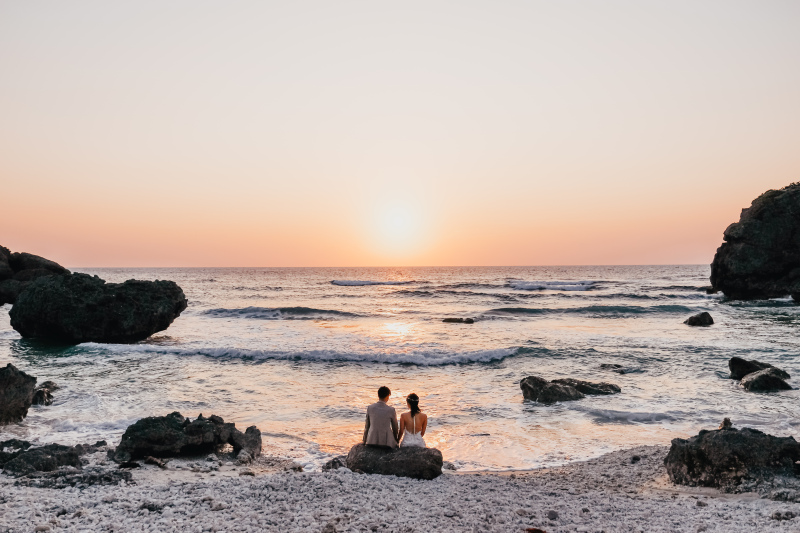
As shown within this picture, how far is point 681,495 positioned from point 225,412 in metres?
10.9

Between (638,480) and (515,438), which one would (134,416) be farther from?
(638,480)

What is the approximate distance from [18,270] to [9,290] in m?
3.34

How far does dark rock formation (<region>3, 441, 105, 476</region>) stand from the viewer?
812cm

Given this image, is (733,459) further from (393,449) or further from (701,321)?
(701,321)

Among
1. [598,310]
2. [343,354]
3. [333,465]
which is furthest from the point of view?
[598,310]

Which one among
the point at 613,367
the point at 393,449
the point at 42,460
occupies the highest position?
the point at 42,460

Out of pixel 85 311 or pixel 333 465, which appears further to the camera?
pixel 85 311

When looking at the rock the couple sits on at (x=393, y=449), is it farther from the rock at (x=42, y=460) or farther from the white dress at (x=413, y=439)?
the rock at (x=42, y=460)

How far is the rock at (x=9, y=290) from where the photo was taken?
40.1 m

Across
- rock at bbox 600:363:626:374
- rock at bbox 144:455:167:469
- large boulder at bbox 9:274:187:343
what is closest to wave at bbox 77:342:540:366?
large boulder at bbox 9:274:187:343

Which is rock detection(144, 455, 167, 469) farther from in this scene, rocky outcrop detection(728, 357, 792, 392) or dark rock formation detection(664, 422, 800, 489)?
rocky outcrop detection(728, 357, 792, 392)

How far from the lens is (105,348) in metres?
23.9

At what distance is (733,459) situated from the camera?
26.9ft

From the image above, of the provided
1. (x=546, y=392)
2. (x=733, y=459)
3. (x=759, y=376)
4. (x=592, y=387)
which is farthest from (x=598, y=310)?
(x=733, y=459)
